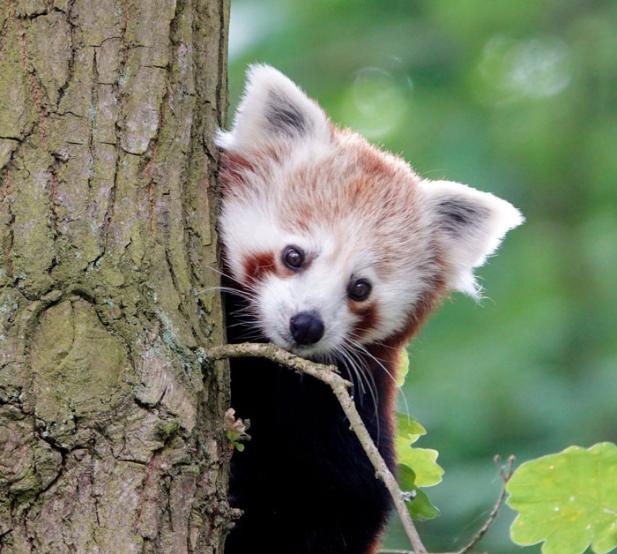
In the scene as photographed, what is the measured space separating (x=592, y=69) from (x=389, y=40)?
1.54 metres

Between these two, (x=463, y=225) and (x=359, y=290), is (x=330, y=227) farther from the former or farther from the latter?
(x=463, y=225)

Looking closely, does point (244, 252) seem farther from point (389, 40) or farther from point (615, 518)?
point (389, 40)

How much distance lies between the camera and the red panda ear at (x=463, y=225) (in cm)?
348

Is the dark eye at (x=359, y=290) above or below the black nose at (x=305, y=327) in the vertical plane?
above

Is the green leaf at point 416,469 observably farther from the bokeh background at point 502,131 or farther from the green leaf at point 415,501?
the bokeh background at point 502,131

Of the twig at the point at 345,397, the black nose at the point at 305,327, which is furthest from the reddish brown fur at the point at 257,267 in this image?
the twig at the point at 345,397

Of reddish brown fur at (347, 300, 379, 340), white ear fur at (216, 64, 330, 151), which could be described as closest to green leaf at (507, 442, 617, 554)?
reddish brown fur at (347, 300, 379, 340)

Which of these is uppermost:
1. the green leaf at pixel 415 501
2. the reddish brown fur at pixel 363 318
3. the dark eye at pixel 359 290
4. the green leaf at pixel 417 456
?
the dark eye at pixel 359 290

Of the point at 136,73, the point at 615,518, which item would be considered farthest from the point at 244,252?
the point at 615,518

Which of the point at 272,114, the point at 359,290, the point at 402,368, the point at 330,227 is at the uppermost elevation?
the point at 272,114

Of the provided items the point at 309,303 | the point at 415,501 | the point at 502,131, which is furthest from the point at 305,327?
the point at 502,131

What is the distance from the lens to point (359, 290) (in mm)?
3162

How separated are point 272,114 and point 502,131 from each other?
4505 millimetres

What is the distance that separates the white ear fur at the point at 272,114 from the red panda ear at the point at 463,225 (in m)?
0.46
